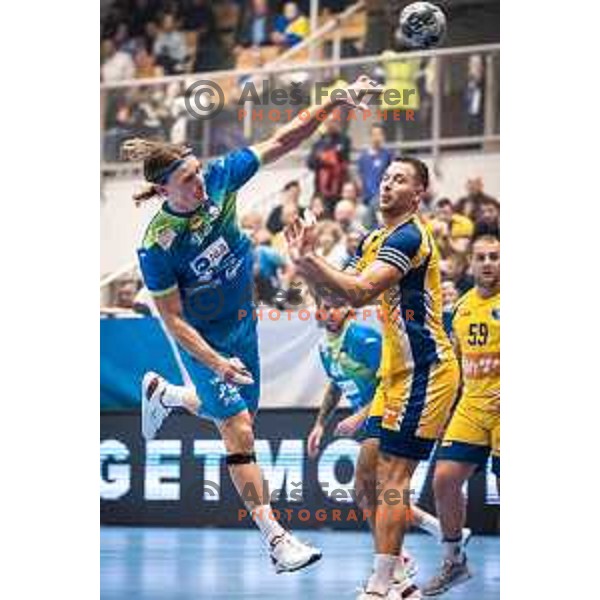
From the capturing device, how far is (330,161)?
691cm

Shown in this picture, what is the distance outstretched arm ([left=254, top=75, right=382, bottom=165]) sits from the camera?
6707 mm

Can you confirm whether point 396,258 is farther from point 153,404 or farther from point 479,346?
point 153,404

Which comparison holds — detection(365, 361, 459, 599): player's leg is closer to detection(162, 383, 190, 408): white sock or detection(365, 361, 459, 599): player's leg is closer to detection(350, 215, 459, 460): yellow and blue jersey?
detection(350, 215, 459, 460): yellow and blue jersey

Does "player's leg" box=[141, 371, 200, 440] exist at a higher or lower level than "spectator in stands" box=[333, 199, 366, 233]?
lower

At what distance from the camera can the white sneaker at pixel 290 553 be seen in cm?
662

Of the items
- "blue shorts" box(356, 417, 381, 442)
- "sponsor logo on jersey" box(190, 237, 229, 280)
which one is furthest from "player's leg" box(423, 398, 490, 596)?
"sponsor logo on jersey" box(190, 237, 229, 280)

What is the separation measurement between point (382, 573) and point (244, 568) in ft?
1.86

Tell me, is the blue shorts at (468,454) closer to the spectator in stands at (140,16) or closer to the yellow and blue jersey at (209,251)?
the yellow and blue jersey at (209,251)

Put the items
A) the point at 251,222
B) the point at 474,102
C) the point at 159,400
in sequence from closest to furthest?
the point at 251,222, the point at 159,400, the point at 474,102

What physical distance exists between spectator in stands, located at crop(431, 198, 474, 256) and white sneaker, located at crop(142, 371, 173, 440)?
4.02 ft

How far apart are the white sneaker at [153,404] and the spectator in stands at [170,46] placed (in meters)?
1.50

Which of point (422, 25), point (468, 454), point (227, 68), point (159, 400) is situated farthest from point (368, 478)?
point (227, 68)

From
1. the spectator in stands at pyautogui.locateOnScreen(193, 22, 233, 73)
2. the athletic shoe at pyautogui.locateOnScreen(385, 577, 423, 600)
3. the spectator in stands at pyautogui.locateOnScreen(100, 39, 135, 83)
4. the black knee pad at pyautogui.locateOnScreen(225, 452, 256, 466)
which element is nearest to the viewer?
the athletic shoe at pyautogui.locateOnScreen(385, 577, 423, 600)
